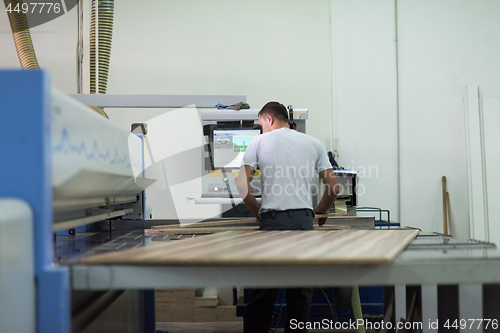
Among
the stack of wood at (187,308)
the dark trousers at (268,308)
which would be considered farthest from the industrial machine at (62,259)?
the stack of wood at (187,308)

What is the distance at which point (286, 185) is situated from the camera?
202cm

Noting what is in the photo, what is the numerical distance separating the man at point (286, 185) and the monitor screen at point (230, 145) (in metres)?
0.79

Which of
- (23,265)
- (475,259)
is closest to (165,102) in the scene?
(23,265)

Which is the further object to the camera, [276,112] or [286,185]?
[276,112]

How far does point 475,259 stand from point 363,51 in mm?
3173

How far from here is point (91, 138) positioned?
3.33 feet

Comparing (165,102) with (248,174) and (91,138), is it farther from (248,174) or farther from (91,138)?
(91,138)

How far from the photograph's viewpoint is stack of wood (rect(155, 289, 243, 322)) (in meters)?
2.99

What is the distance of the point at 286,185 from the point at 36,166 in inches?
54.3

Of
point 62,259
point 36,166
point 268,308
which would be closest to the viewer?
point 36,166

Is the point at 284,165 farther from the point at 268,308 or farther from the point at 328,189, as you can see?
the point at 268,308

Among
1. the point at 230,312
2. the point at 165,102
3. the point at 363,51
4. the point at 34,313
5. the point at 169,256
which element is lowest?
the point at 230,312

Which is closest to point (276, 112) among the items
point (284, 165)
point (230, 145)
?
point (284, 165)

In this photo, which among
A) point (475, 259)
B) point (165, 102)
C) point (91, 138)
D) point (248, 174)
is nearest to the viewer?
point (475, 259)
